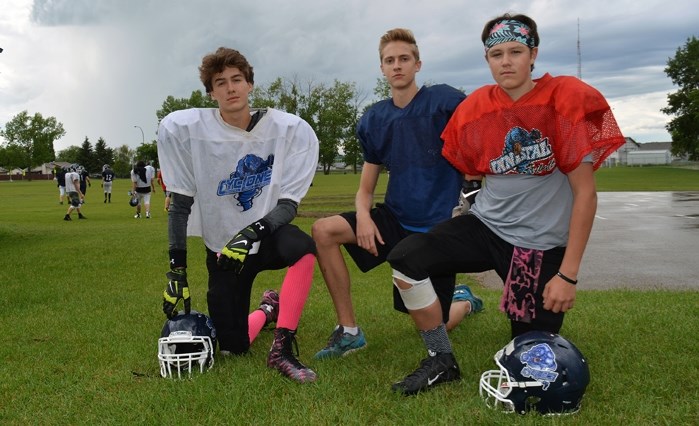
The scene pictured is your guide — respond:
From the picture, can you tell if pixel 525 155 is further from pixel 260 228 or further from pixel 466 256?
pixel 260 228

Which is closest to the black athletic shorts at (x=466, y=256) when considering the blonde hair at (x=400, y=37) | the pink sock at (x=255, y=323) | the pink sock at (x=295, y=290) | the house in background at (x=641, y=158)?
the pink sock at (x=295, y=290)

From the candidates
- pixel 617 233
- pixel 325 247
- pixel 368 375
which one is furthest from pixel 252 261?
pixel 617 233

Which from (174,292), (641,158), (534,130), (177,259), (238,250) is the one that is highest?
(641,158)

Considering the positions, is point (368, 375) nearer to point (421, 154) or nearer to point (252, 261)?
point (252, 261)

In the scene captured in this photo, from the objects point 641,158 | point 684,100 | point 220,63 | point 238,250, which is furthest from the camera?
point 641,158

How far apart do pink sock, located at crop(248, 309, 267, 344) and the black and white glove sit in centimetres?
193

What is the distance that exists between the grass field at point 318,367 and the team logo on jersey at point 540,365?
0.72ft

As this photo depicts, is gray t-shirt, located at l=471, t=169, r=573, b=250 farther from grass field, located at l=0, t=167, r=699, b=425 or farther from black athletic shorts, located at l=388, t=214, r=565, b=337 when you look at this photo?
grass field, located at l=0, t=167, r=699, b=425

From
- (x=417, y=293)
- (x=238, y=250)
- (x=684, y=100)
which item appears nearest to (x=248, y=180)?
(x=238, y=250)

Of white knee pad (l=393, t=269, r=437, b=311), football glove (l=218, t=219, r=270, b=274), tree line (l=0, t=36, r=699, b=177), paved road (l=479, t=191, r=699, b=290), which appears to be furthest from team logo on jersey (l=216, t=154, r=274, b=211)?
tree line (l=0, t=36, r=699, b=177)

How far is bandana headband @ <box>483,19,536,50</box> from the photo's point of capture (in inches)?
152

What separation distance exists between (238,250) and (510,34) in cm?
217

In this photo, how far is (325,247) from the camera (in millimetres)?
4695

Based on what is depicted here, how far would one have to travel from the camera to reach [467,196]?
4336 mm
